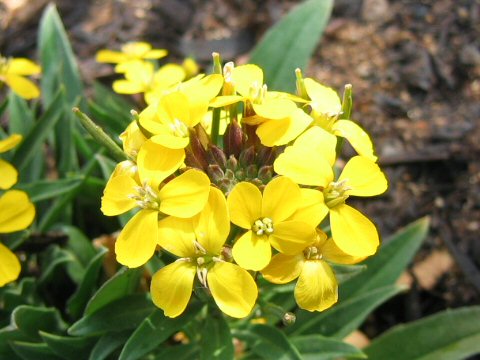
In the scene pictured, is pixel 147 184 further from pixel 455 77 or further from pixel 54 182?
pixel 455 77

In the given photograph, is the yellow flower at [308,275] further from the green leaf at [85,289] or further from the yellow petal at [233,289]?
the green leaf at [85,289]

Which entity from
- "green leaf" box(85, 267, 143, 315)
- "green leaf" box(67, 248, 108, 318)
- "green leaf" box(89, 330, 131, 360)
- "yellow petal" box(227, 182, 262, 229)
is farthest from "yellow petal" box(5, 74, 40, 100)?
"yellow petal" box(227, 182, 262, 229)

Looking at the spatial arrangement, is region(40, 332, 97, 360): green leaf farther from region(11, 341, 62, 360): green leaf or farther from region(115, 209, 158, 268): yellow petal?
region(115, 209, 158, 268): yellow petal

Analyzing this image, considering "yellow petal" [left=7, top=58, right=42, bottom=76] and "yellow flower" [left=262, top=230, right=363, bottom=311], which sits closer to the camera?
"yellow flower" [left=262, top=230, right=363, bottom=311]

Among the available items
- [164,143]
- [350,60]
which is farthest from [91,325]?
[350,60]

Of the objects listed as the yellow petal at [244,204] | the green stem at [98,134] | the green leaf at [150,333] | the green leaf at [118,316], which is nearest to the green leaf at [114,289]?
the green leaf at [118,316]

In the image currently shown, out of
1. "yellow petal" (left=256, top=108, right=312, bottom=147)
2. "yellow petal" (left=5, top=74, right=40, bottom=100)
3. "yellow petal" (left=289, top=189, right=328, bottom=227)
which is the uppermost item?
"yellow petal" (left=256, top=108, right=312, bottom=147)
